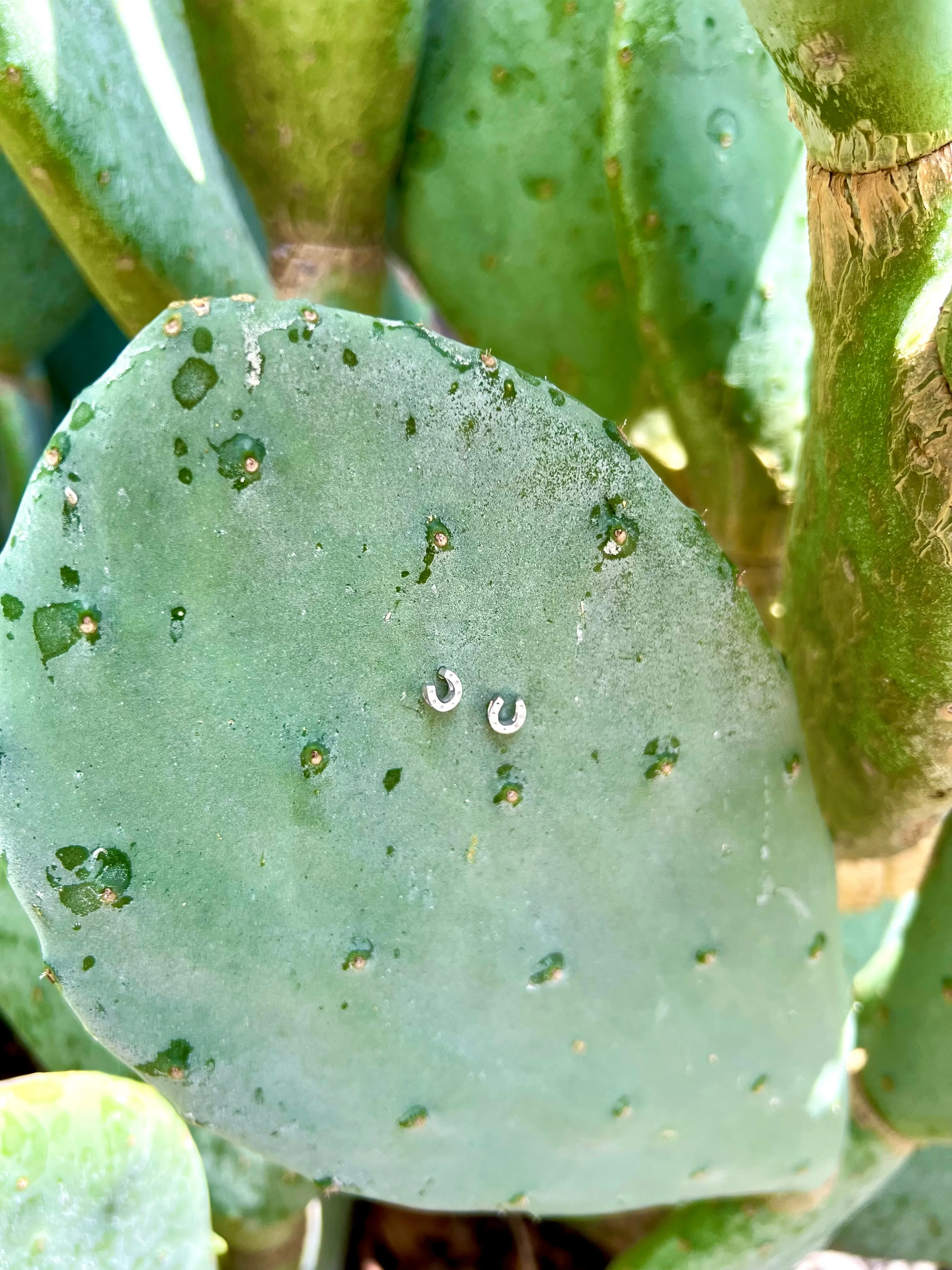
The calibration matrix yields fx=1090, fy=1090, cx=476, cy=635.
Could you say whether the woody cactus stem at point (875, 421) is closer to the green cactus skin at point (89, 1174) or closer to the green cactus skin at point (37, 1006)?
the green cactus skin at point (89, 1174)

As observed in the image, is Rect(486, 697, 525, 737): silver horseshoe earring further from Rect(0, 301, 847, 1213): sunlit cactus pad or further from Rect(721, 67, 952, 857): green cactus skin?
Rect(721, 67, 952, 857): green cactus skin

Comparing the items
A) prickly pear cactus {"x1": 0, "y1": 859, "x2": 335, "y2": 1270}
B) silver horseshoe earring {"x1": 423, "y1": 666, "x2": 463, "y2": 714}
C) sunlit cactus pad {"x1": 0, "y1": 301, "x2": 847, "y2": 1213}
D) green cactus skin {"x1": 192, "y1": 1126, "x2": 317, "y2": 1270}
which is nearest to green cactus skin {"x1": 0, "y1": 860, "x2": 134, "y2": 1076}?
prickly pear cactus {"x1": 0, "y1": 859, "x2": 335, "y2": 1270}

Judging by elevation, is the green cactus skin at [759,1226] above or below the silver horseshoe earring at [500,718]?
below

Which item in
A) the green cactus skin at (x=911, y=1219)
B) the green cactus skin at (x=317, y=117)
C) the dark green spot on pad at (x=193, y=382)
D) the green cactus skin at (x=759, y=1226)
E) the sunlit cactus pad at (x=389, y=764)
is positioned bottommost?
the green cactus skin at (x=911, y=1219)

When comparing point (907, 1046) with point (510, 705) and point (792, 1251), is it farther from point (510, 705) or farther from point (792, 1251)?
point (510, 705)

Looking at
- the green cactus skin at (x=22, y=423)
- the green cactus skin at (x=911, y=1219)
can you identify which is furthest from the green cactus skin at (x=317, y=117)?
the green cactus skin at (x=911, y=1219)

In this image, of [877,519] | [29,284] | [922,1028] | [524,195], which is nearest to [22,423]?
[29,284]
